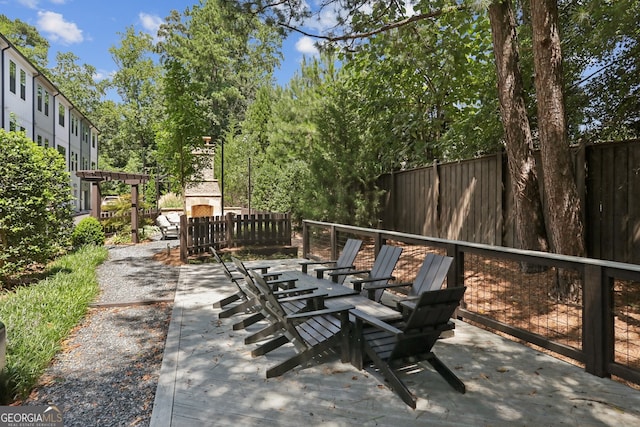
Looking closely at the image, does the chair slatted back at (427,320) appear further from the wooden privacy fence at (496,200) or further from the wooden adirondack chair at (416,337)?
the wooden privacy fence at (496,200)

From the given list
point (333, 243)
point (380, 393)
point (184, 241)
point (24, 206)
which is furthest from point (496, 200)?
point (24, 206)

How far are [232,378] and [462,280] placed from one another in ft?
9.11

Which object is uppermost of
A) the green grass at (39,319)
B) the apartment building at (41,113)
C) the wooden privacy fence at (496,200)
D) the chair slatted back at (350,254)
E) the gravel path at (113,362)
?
the apartment building at (41,113)

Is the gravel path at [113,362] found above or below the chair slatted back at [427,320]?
below

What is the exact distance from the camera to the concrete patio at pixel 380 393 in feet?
8.48

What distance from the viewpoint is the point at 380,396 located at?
2887mm

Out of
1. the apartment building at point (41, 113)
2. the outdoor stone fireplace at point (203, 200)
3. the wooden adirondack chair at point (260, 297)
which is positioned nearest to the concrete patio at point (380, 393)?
the wooden adirondack chair at point (260, 297)

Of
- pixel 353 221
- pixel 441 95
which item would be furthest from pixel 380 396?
pixel 441 95

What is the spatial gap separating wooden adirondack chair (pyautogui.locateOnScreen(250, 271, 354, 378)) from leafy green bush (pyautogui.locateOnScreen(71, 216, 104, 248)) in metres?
9.32

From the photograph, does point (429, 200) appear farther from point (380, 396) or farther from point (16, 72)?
point (16, 72)

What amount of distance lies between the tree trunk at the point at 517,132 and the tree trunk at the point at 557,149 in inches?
26.2

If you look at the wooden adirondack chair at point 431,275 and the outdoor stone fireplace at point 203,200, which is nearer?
the wooden adirondack chair at point 431,275

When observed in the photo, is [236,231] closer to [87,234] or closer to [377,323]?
[87,234]

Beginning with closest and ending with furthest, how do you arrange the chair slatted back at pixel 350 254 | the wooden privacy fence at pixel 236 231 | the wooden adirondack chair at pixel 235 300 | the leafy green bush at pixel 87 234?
the wooden adirondack chair at pixel 235 300
the chair slatted back at pixel 350 254
the wooden privacy fence at pixel 236 231
the leafy green bush at pixel 87 234
